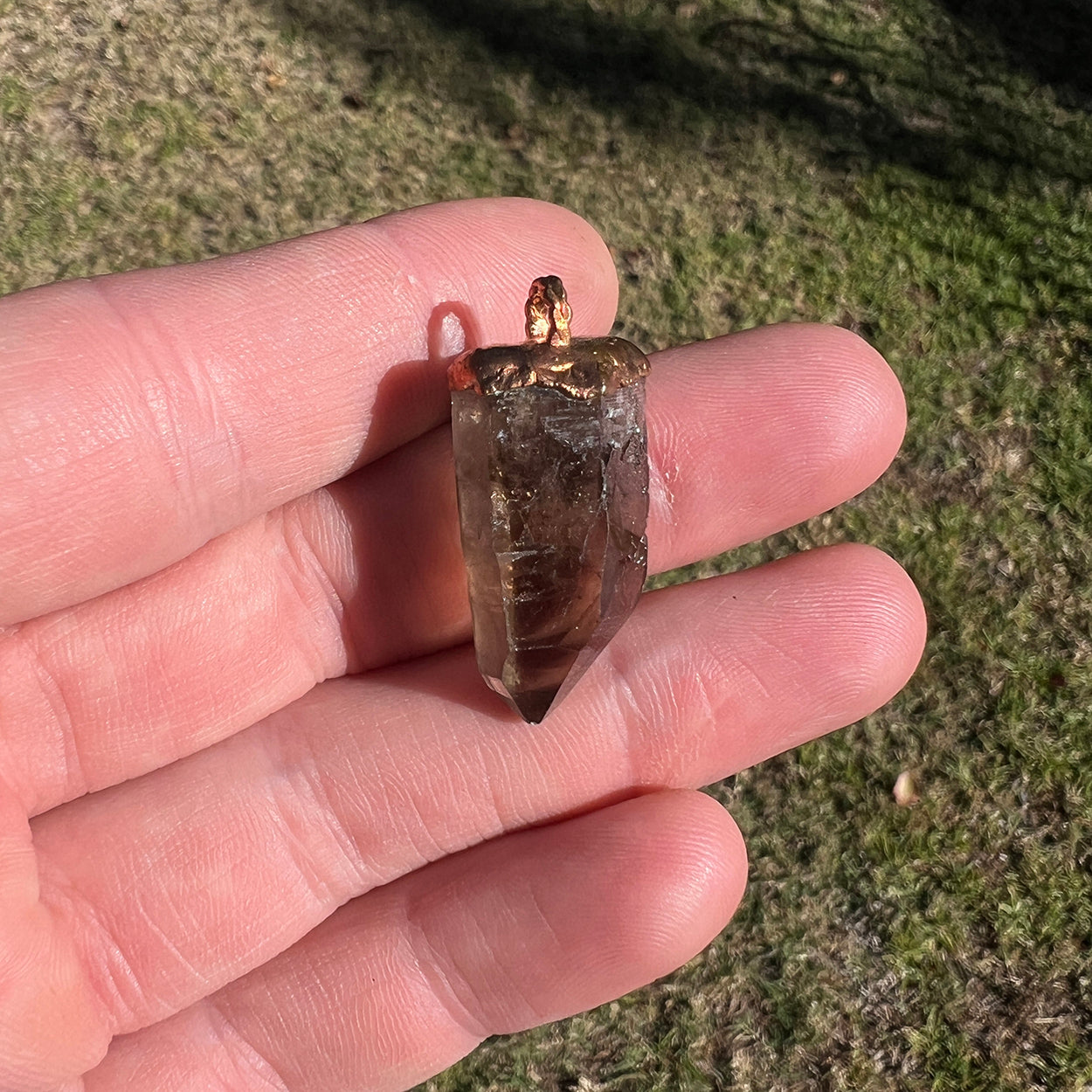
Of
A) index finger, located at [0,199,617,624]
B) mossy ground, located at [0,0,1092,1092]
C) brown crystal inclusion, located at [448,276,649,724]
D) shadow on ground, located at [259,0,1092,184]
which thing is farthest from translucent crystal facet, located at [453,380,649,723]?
shadow on ground, located at [259,0,1092,184]

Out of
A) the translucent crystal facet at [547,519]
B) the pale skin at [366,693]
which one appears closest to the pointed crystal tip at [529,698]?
the translucent crystal facet at [547,519]

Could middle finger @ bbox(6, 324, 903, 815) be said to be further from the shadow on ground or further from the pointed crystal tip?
the shadow on ground

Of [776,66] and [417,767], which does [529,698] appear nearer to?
[417,767]

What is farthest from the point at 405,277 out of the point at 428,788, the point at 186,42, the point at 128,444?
the point at 186,42

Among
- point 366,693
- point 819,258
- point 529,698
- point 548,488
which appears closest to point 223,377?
point 548,488

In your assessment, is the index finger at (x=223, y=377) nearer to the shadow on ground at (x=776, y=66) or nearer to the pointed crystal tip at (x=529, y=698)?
the pointed crystal tip at (x=529, y=698)

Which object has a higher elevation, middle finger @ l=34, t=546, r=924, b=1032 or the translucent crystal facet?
the translucent crystal facet
